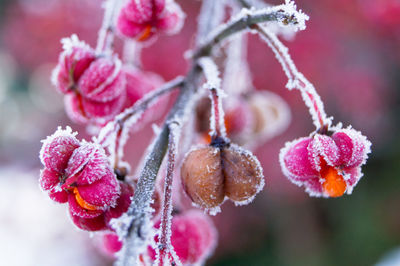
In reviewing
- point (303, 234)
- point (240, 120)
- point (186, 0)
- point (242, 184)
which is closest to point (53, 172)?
point (242, 184)

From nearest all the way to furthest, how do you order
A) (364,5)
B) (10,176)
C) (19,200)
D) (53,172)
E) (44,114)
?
(53,172) → (364,5) → (44,114) → (10,176) → (19,200)

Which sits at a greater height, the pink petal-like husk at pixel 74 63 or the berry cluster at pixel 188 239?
the pink petal-like husk at pixel 74 63

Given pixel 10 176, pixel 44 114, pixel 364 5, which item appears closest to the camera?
pixel 364 5

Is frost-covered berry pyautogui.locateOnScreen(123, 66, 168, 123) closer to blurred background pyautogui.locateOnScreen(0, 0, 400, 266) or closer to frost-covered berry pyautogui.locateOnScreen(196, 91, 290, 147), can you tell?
frost-covered berry pyautogui.locateOnScreen(196, 91, 290, 147)

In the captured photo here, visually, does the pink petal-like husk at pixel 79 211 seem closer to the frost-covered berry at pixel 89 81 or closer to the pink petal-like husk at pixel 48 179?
the pink petal-like husk at pixel 48 179

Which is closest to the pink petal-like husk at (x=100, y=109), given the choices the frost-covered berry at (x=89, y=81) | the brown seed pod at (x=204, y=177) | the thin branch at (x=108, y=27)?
the frost-covered berry at (x=89, y=81)

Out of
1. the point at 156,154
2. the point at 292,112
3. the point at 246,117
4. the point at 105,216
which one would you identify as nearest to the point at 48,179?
the point at 105,216

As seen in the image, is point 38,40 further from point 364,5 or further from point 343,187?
point 343,187

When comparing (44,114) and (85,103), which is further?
(44,114)
